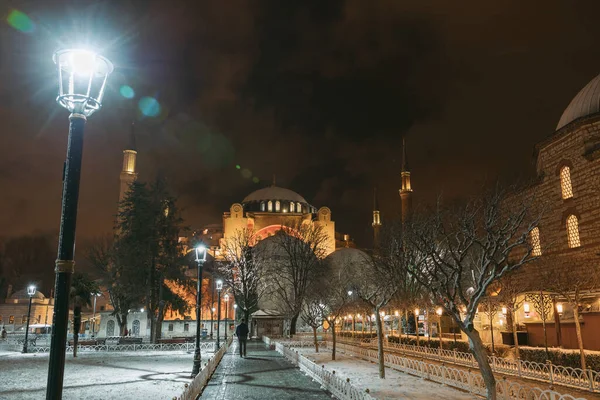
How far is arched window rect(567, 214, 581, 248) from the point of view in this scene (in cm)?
2936

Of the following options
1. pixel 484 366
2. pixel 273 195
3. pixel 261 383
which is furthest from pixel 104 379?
pixel 273 195

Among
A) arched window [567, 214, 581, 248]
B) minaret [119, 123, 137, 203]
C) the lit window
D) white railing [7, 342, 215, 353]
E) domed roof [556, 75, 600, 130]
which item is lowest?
white railing [7, 342, 215, 353]

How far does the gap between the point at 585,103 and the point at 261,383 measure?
95.4 feet

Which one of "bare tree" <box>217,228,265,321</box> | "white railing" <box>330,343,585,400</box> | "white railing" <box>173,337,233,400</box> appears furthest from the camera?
"bare tree" <box>217,228,265,321</box>

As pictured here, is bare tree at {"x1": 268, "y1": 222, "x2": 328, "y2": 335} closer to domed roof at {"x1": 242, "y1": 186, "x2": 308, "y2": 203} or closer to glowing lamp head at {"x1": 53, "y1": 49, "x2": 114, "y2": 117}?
domed roof at {"x1": 242, "y1": 186, "x2": 308, "y2": 203}

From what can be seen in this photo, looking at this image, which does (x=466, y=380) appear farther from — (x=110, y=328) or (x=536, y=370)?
(x=110, y=328)

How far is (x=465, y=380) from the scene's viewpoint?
44.9 feet

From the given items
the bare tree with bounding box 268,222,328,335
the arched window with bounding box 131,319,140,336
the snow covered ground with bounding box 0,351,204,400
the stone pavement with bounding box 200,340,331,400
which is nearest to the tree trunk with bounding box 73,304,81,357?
the snow covered ground with bounding box 0,351,204,400

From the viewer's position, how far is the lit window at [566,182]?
30328 millimetres

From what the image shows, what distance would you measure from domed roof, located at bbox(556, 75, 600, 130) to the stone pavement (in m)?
25.4

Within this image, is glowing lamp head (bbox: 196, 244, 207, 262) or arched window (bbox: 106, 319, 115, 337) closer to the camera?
glowing lamp head (bbox: 196, 244, 207, 262)

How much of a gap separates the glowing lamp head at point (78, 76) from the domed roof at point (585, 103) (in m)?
32.2

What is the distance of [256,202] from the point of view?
87188 millimetres

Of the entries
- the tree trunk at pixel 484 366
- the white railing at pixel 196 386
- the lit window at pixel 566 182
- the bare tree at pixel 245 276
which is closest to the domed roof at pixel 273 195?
the bare tree at pixel 245 276
